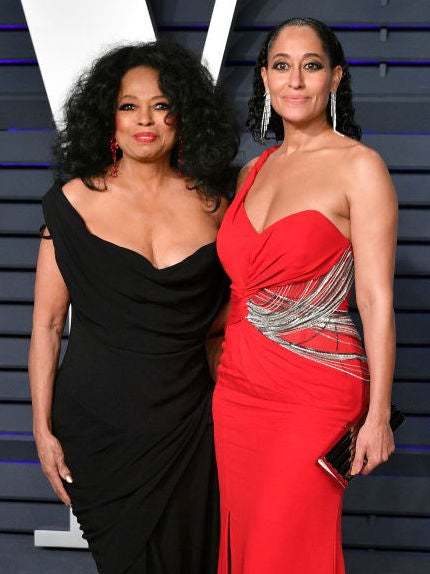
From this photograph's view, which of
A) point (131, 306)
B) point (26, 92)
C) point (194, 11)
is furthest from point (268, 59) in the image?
point (26, 92)

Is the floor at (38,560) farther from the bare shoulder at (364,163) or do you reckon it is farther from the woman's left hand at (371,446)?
the bare shoulder at (364,163)

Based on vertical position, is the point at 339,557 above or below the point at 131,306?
below

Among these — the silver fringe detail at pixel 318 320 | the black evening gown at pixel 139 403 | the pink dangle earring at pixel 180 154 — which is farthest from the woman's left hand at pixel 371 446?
the pink dangle earring at pixel 180 154

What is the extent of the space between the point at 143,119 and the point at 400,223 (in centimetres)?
151

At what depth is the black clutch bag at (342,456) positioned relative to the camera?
2.33 metres

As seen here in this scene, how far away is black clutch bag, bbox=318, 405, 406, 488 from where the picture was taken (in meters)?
2.33

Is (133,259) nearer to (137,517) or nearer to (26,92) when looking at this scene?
(137,517)

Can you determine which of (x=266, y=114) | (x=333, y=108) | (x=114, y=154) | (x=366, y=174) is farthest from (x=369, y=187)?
(x=114, y=154)

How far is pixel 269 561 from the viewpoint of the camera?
7.85 ft

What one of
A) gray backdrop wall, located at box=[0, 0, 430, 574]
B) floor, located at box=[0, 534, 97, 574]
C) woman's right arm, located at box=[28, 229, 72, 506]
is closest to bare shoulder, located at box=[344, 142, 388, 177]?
woman's right arm, located at box=[28, 229, 72, 506]

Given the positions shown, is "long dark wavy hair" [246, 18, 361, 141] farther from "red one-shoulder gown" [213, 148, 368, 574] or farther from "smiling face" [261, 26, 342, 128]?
"red one-shoulder gown" [213, 148, 368, 574]

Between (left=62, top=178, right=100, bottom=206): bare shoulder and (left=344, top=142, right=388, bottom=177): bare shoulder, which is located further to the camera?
(left=62, top=178, right=100, bottom=206): bare shoulder

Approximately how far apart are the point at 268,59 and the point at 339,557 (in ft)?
4.46

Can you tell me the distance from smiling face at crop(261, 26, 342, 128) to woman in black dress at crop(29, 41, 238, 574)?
0.97 ft
